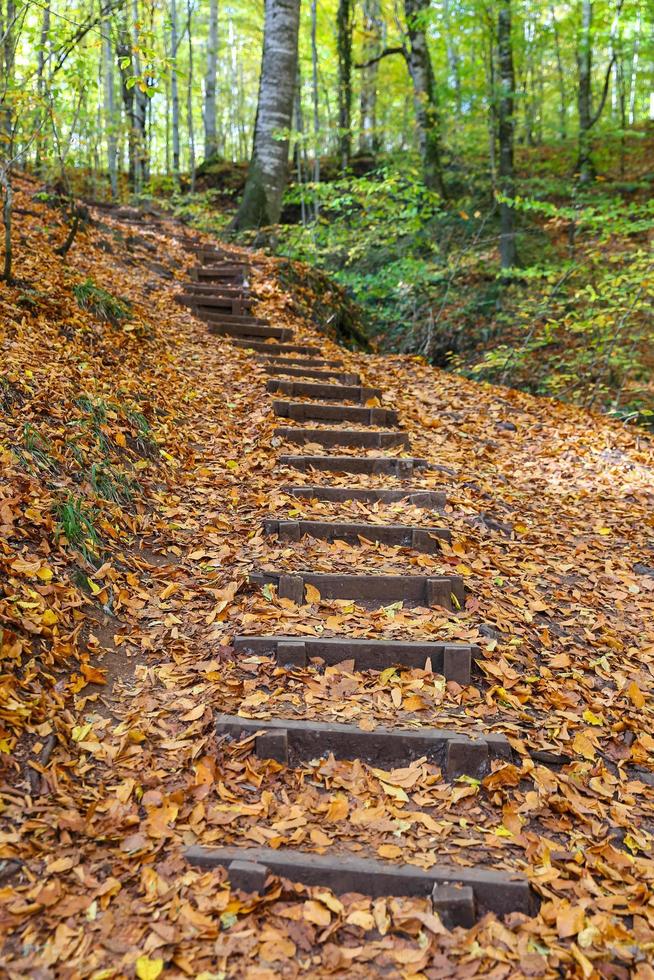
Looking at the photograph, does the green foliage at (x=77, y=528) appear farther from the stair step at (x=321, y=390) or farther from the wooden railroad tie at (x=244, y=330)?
the wooden railroad tie at (x=244, y=330)

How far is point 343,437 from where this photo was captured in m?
6.06

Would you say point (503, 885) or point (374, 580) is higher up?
point (374, 580)

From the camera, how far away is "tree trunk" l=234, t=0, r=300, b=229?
1062cm

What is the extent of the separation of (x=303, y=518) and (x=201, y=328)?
15.0ft

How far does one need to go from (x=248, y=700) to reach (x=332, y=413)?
3893 millimetres

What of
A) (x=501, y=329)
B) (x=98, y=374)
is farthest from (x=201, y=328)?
(x=501, y=329)

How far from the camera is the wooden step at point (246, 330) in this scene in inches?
330

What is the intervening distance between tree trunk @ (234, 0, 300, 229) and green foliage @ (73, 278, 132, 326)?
5089 millimetres

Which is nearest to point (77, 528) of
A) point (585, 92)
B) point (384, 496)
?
point (384, 496)

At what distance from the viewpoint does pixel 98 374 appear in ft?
18.2

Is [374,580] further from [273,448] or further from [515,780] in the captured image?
[273,448]

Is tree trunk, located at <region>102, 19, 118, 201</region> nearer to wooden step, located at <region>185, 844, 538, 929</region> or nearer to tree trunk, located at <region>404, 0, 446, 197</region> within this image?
tree trunk, located at <region>404, 0, 446, 197</region>

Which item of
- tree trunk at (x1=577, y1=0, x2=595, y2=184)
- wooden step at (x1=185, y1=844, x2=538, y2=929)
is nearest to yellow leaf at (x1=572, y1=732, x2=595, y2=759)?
wooden step at (x1=185, y1=844, x2=538, y2=929)

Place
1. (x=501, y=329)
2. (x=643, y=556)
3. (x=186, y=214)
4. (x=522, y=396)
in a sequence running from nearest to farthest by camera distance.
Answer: (x=643, y=556)
(x=522, y=396)
(x=501, y=329)
(x=186, y=214)
